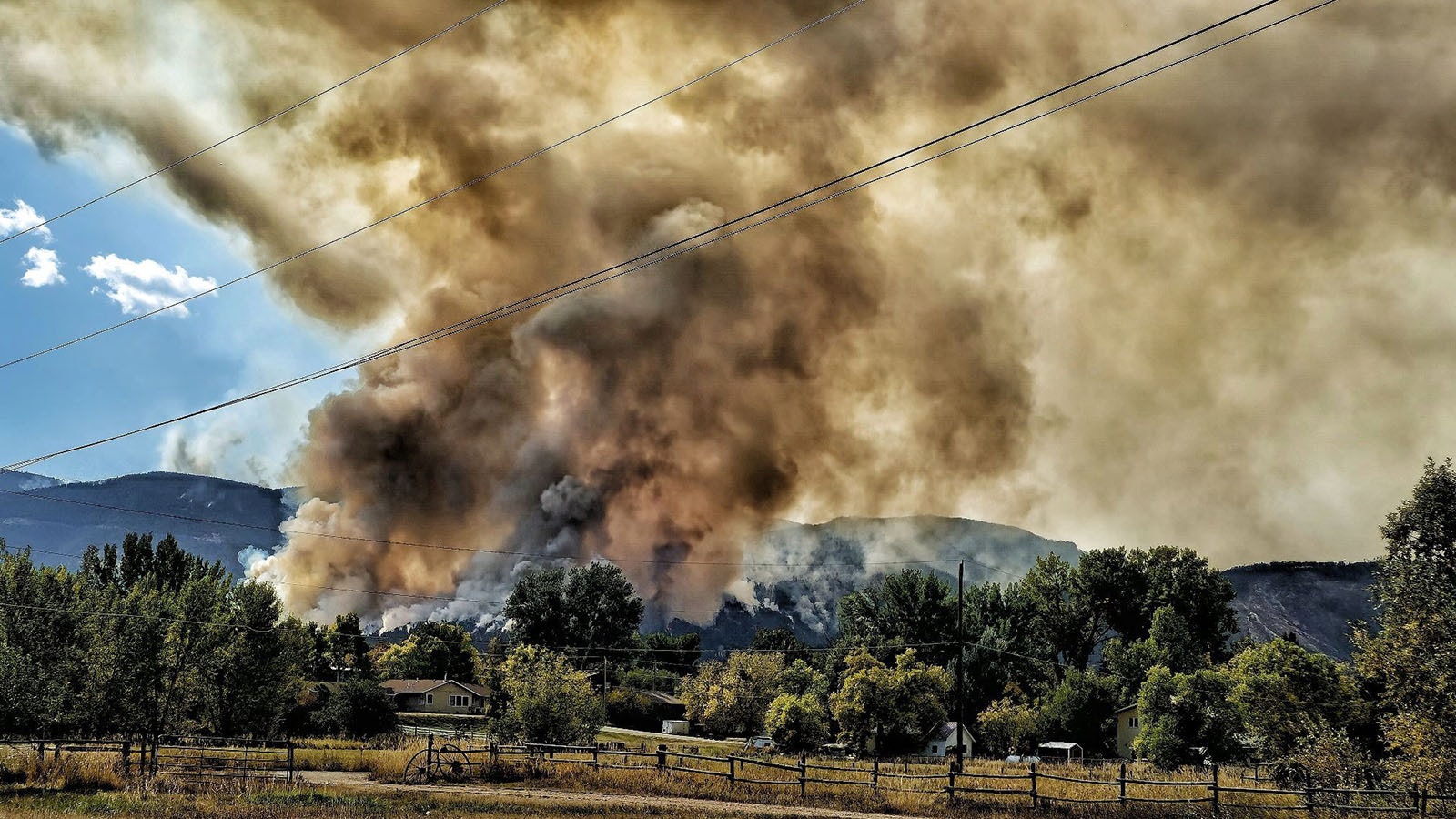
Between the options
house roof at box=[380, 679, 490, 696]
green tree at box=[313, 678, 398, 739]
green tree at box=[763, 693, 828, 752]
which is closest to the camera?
green tree at box=[763, 693, 828, 752]

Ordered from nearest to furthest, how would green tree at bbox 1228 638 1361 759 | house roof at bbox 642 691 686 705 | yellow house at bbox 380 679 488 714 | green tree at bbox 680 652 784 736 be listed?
1. green tree at bbox 1228 638 1361 759
2. green tree at bbox 680 652 784 736
3. yellow house at bbox 380 679 488 714
4. house roof at bbox 642 691 686 705

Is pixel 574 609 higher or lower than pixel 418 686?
higher

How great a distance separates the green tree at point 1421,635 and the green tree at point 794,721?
45185mm

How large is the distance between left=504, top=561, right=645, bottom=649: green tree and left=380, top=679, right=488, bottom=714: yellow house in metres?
23.6

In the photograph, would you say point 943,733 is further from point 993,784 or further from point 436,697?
point 436,697

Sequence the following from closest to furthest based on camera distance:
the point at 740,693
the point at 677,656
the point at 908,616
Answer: the point at 740,693 → the point at 908,616 → the point at 677,656

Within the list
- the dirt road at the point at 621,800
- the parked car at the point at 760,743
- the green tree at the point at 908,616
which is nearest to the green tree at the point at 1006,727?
the green tree at the point at 908,616

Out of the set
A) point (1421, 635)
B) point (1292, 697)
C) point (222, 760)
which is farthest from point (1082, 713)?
point (222, 760)

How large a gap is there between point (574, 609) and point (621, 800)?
10274cm

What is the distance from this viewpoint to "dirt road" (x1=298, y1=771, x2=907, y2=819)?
117 ft

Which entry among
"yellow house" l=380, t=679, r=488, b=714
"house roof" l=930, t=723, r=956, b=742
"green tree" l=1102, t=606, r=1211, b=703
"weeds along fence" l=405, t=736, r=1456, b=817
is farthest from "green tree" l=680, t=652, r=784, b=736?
"green tree" l=1102, t=606, r=1211, b=703

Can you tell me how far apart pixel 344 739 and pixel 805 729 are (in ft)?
114

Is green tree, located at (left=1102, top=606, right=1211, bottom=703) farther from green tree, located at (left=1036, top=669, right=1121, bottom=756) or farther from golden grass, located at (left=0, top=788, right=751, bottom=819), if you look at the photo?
golden grass, located at (left=0, top=788, right=751, bottom=819)

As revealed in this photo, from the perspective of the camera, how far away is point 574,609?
138875 mm
